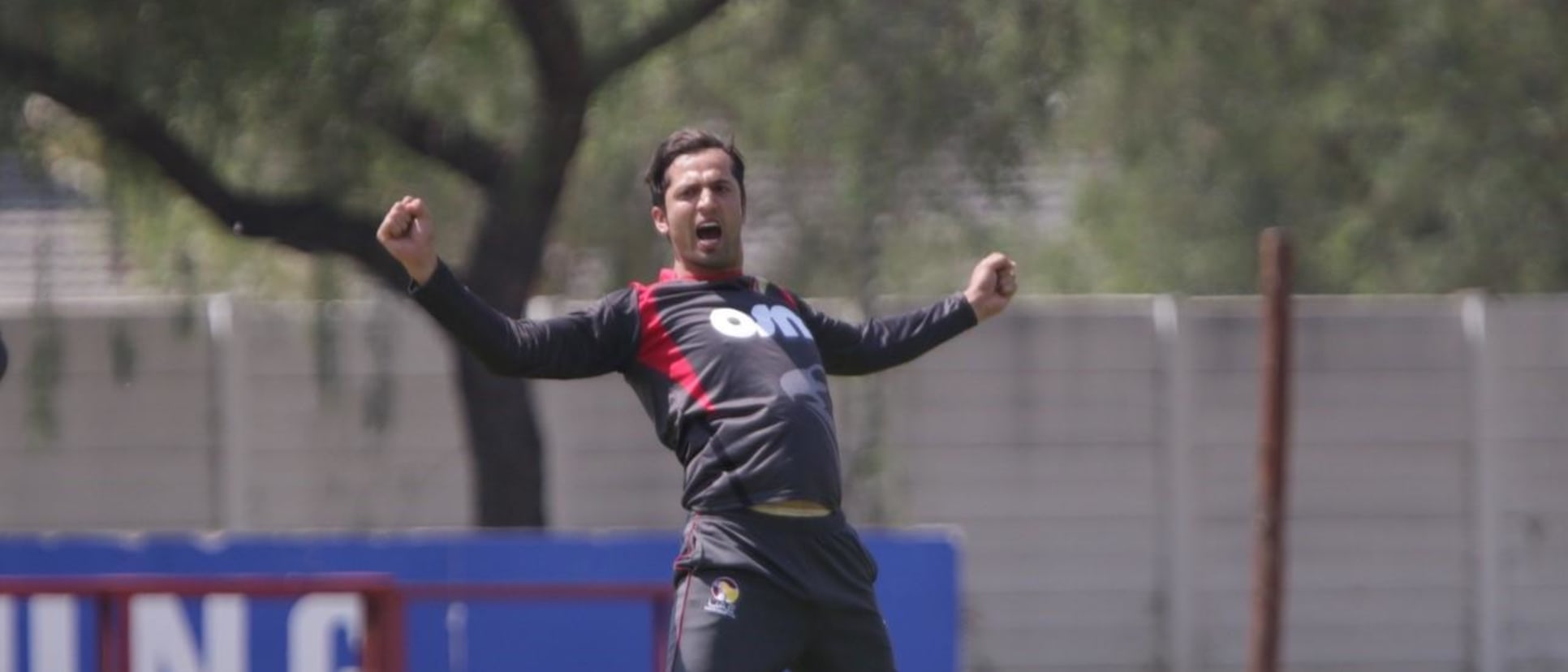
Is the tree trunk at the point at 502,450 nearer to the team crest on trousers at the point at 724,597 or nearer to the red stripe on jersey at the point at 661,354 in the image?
the red stripe on jersey at the point at 661,354

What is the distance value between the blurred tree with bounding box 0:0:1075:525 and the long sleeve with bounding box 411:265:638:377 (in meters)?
3.89

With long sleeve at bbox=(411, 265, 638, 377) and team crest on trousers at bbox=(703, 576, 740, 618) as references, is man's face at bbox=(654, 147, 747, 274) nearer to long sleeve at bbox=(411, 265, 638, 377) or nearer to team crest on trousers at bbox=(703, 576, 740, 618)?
long sleeve at bbox=(411, 265, 638, 377)

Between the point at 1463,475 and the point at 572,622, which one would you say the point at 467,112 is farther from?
the point at 1463,475

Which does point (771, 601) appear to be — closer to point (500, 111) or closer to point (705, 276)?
point (705, 276)

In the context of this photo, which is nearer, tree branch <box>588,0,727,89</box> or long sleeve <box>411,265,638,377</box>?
long sleeve <box>411,265,638,377</box>

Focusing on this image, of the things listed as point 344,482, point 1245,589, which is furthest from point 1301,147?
point 344,482

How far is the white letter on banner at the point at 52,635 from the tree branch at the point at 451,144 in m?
2.46

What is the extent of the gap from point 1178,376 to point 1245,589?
3.80 feet

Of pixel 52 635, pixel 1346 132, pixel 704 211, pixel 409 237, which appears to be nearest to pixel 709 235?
pixel 704 211

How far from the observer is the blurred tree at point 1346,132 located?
10.4 metres

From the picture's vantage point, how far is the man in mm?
4648

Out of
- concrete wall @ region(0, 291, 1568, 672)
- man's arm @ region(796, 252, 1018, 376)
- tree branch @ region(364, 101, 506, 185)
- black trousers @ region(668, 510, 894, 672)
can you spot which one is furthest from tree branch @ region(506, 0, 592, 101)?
black trousers @ region(668, 510, 894, 672)

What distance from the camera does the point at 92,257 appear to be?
1480 cm

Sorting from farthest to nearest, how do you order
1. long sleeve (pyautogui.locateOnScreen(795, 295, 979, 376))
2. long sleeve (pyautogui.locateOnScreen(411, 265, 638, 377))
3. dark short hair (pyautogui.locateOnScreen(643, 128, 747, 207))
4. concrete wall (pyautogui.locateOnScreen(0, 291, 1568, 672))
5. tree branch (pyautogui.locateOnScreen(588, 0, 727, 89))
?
concrete wall (pyautogui.locateOnScreen(0, 291, 1568, 672)) → tree branch (pyautogui.locateOnScreen(588, 0, 727, 89)) → long sleeve (pyautogui.locateOnScreen(795, 295, 979, 376)) → dark short hair (pyautogui.locateOnScreen(643, 128, 747, 207)) → long sleeve (pyautogui.locateOnScreen(411, 265, 638, 377))
